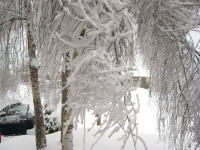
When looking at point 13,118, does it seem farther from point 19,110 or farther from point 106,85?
point 106,85

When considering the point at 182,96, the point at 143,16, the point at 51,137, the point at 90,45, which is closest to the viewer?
the point at 90,45

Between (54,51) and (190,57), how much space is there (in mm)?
1965

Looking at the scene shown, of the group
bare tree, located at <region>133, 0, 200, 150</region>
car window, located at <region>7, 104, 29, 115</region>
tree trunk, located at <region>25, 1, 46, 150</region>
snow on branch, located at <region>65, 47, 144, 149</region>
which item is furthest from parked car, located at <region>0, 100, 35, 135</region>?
snow on branch, located at <region>65, 47, 144, 149</region>

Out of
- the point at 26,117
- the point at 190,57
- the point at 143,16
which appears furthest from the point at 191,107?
the point at 26,117

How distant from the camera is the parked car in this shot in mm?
6121

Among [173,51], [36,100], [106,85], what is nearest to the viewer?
[106,85]

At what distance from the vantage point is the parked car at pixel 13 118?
20.1 feet

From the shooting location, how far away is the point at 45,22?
5.05 feet

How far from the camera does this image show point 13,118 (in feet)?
20.5

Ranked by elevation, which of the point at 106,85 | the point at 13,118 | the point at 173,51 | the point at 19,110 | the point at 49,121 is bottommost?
the point at 49,121

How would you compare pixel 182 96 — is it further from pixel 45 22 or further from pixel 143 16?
pixel 45 22

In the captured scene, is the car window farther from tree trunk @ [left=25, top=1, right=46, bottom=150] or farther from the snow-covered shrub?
tree trunk @ [left=25, top=1, right=46, bottom=150]

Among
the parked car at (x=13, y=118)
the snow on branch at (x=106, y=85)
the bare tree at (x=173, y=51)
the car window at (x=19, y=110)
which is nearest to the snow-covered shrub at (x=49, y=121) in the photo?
the parked car at (x=13, y=118)

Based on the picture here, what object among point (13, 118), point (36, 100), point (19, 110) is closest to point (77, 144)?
point (36, 100)
